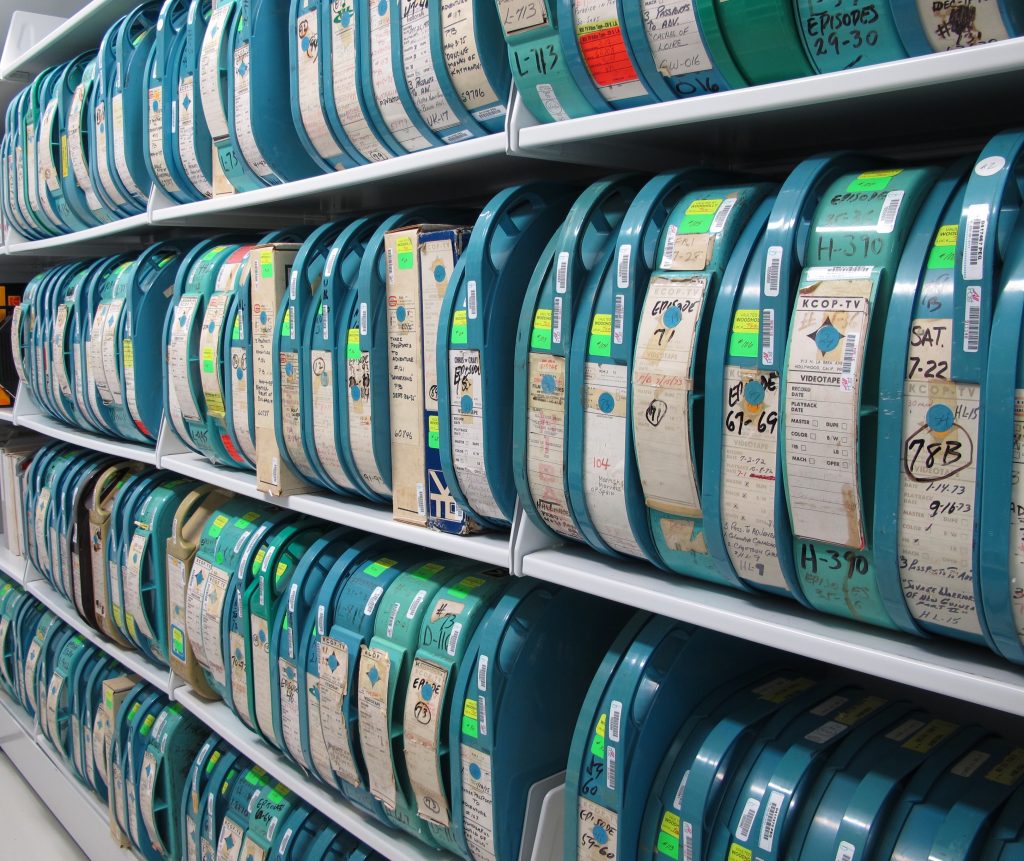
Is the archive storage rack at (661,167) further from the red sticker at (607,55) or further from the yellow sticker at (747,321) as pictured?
the yellow sticker at (747,321)

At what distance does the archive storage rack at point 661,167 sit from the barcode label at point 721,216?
0.32 ft

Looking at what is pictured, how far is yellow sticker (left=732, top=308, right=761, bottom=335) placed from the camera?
0.97 metres

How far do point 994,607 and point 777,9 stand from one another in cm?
62

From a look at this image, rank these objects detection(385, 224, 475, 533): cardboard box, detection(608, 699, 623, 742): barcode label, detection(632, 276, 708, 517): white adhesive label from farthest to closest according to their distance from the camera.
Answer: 1. detection(385, 224, 475, 533): cardboard box
2. detection(608, 699, 623, 742): barcode label
3. detection(632, 276, 708, 517): white adhesive label

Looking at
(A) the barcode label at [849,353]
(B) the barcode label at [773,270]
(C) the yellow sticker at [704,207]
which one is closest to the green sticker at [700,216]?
(C) the yellow sticker at [704,207]

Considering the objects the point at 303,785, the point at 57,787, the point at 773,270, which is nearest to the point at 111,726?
the point at 57,787

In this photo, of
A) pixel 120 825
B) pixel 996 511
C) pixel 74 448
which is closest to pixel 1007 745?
pixel 996 511

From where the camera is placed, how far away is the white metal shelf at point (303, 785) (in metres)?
1.58

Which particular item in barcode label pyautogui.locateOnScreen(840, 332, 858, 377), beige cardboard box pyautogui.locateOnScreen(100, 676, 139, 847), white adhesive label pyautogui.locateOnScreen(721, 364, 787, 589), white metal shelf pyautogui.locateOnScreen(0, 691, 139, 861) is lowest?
white metal shelf pyautogui.locateOnScreen(0, 691, 139, 861)

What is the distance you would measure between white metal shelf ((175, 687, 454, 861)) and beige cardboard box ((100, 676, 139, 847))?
1.30 feet

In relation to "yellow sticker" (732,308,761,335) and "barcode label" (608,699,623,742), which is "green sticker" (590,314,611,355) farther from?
"barcode label" (608,699,623,742)

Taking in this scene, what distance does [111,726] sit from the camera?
254 cm

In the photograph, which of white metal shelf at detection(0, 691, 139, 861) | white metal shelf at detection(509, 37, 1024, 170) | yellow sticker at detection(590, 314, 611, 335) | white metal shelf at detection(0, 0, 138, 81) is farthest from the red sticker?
white metal shelf at detection(0, 691, 139, 861)

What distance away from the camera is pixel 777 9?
92 cm
